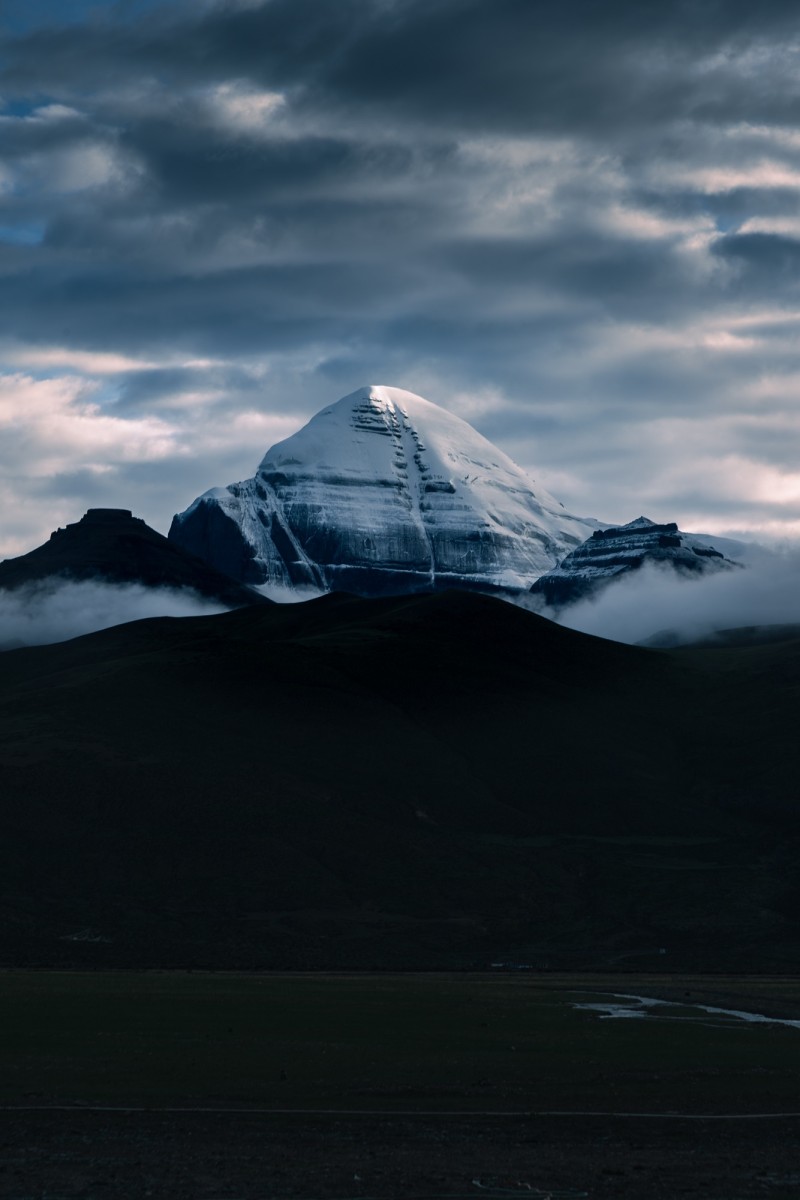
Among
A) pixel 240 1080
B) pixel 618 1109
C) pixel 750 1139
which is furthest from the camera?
pixel 240 1080

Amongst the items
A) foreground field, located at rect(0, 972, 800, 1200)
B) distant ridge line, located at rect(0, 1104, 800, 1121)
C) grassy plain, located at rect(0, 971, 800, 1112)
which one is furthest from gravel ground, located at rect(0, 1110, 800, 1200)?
grassy plain, located at rect(0, 971, 800, 1112)

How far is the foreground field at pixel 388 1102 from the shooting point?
114ft

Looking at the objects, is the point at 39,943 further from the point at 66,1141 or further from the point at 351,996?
the point at 66,1141

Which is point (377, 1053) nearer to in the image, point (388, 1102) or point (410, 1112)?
point (388, 1102)

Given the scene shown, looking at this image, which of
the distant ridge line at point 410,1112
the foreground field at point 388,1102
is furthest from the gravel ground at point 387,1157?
the distant ridge line at point 410,1112

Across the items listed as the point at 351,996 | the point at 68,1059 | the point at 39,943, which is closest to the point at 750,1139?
the point at 68,1059

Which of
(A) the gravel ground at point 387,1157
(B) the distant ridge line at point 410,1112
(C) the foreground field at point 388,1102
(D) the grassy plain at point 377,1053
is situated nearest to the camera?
(A) the gravel ground at point 387,1157

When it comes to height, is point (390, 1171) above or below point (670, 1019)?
above

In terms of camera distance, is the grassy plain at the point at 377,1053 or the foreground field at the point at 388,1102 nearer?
the foreground field at the point at 388,1102

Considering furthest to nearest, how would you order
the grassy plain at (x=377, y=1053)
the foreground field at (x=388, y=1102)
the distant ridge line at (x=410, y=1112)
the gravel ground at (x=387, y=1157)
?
1. the grassy plain at (x=377, y=1053)
2. the distant ridge line at (x=410, y=1112)
3. the foreground field at (x=388, y=1102)
4. the gravel ground at (x=387, y=1157)

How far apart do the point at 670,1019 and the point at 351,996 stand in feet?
80.8

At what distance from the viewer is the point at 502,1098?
1842 inches

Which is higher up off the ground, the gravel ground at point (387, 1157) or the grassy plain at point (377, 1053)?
the gravel ground at point (387, 1157)

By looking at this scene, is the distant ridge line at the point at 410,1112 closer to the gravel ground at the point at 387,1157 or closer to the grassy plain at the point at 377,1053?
the gravel ground at the point at 387,1157
